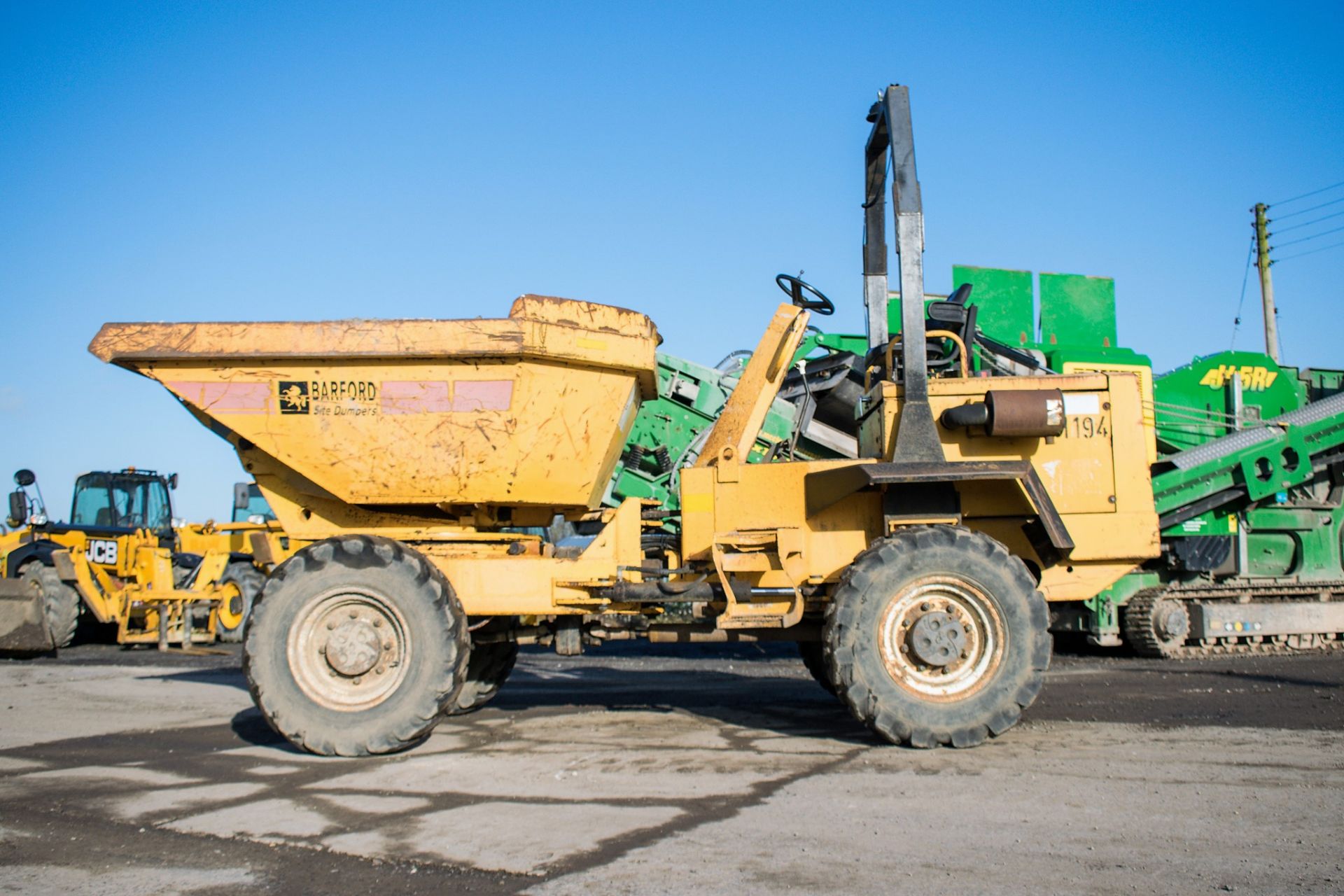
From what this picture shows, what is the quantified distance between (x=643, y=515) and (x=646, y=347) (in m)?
1.17

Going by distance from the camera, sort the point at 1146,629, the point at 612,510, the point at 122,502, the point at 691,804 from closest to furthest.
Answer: the point at 691,804, the point at 612,510, the point at 1146,629, the point at 122,502

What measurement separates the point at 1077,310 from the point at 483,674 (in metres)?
10.1

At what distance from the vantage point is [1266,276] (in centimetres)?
2614

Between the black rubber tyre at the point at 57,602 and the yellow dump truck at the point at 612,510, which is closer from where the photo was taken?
the yellow dump truck at the point at 612,510

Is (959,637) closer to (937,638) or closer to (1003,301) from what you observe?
(937,638)

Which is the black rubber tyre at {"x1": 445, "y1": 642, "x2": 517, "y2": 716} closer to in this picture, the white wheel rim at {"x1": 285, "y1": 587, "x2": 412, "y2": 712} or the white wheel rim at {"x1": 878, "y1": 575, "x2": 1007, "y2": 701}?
the white wheel rim at {"x1": 285, "y1": 587, "x2": 412, "y2": 712}

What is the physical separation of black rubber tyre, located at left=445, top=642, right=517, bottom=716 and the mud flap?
8.06 metres

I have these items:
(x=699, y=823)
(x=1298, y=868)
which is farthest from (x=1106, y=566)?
(x=699, y=823)

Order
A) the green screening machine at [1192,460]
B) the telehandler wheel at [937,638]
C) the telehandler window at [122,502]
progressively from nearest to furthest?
the telehandler wheel at [937,638], the green screening machine at [1192,460], the telehandler window at [122,502]

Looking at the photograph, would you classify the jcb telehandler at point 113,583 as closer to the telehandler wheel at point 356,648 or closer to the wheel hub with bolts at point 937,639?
the telehandler wheel at point 356,648

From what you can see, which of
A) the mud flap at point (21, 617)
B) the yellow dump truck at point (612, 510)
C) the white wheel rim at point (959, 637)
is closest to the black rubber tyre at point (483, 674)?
the yellow dump truck at point (612, 510)

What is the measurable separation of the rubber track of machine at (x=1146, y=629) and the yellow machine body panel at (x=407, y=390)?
731 cm

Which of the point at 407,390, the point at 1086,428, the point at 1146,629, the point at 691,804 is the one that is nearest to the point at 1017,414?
the point at 1086,428

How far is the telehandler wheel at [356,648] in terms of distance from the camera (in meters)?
5.58
